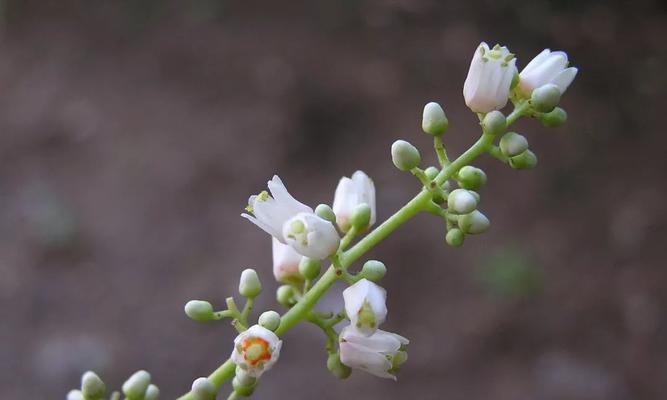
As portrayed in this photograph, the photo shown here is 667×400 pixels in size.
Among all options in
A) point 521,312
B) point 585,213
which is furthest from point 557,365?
point 585,213

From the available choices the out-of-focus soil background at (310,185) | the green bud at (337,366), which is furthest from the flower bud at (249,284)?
the out-of-focus soil background at (310,185)

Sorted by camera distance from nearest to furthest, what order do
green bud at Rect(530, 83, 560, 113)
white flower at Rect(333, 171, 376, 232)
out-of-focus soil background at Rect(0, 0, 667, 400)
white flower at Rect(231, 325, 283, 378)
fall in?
white flower at Rect(231, 325, 283, 378)
green bud at Rect(530, 83, 560, 113)
white flower at Rect(333, 171, 376, 232)
out-of-focus soil background at Rect(0, 0, 667, 400)

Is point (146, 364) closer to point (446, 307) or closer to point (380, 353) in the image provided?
point (446, 307)

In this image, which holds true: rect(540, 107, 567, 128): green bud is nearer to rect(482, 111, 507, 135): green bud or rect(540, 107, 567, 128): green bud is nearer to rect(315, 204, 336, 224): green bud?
rect(482, 111, 507, 135): green bud

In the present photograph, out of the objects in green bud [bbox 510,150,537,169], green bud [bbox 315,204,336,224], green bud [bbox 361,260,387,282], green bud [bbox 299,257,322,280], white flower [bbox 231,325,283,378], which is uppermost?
green bud [bbox 510,150,537,169]

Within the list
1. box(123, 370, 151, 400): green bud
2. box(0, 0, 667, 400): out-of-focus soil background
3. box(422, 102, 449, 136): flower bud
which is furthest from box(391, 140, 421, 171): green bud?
box(0, 0, 667, 400): out-of-focus soil background
